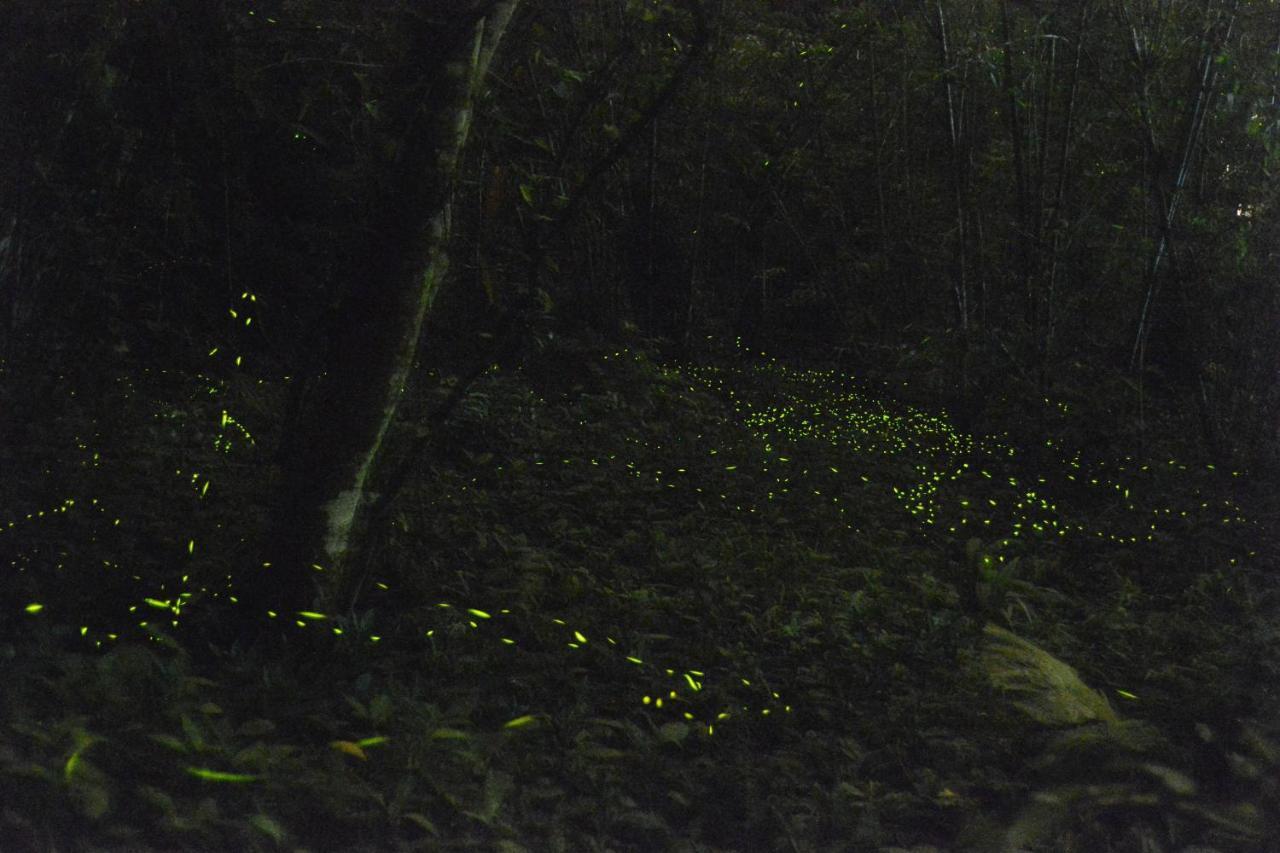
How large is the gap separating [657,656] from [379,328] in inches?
68.8

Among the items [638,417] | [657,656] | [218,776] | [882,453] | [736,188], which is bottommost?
[218,776]

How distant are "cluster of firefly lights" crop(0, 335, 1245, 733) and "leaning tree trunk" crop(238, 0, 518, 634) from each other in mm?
533

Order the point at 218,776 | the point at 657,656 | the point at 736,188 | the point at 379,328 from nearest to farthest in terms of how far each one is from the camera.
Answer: the point at 218,776 → the point at 379,328 → the point at 657,656 → the point at 736,188

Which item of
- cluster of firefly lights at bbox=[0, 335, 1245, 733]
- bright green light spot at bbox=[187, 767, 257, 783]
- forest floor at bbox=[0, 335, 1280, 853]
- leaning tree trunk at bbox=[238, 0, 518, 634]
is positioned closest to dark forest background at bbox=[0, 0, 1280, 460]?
leaning tree trunk at bbox=[238, 0, 518, 634]

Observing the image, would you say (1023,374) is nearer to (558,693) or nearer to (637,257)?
(637,257)

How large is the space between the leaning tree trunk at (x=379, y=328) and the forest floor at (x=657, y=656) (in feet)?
0.95

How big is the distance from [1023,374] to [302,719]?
6.21 metres

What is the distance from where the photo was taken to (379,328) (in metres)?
5.07

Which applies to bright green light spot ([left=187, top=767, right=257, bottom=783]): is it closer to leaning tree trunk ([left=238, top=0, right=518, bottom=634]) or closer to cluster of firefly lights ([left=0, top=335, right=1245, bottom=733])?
leaning tree trunk ([left=238, top=0, right=518, bottom=634])

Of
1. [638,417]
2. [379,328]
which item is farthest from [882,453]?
[379,328]

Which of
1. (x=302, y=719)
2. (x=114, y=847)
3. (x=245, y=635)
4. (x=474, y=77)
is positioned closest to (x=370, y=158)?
(x=474, y=77)

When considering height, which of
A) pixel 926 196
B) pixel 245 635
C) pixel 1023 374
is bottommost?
pixel 245 635

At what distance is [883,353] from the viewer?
979 centimetres

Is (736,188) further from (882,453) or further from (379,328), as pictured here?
(379,328)
